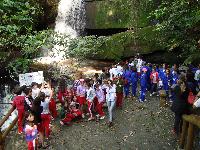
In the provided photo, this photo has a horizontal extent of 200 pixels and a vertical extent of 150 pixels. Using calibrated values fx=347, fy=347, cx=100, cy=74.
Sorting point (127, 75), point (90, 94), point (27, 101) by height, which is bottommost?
point (27, 101)

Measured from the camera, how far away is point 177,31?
16703 mm

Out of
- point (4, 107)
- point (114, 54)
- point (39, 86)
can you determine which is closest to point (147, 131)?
point (39, 86)

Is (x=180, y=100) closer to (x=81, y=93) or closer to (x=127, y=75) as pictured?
(x=81, y=93)

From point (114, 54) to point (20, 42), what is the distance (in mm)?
8754

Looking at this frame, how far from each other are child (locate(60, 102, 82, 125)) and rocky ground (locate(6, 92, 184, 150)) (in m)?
0.22

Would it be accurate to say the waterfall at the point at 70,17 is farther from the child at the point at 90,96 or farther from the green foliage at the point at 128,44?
the child at the point at 90,96

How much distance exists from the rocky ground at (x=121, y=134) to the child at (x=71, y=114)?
0.72ft

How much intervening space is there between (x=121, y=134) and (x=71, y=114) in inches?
91.3

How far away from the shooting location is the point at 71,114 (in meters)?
13.1

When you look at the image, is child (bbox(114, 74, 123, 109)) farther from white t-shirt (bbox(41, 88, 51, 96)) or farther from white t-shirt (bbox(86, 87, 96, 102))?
white t-shirt (bbox(41, 88, 51, 96))

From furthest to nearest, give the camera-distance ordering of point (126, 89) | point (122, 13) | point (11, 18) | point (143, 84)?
point (122, 13), point (126, 89), point (143, 84), point (11, 18)

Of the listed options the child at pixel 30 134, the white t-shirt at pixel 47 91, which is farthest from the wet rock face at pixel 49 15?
the child at pixel 30 134

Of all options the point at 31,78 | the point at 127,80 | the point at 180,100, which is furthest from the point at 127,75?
the point at 180,100

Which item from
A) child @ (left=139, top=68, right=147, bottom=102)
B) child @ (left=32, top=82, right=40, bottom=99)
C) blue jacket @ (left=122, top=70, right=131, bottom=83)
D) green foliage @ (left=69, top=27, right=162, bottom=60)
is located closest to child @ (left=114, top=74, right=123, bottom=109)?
child @ (left=139, top=68, right=147, bottom=102)
